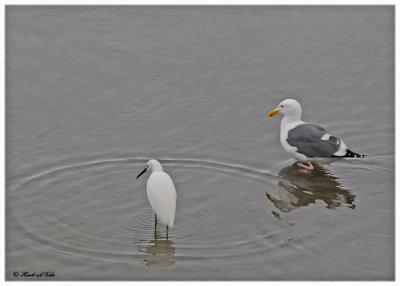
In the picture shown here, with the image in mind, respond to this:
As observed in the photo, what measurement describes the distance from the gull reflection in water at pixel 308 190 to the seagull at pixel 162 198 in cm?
172

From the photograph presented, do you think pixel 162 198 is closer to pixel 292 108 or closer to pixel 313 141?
pixel 313 141

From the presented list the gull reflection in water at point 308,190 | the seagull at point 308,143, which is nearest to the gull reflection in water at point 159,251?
the gull reflection in water at point 308,190

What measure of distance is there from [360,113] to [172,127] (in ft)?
11.7

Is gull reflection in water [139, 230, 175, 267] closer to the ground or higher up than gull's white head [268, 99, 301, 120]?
closer to the ground

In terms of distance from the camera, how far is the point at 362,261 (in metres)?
7.98

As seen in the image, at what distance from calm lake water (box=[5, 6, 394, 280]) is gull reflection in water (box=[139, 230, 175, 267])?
0.08 ft

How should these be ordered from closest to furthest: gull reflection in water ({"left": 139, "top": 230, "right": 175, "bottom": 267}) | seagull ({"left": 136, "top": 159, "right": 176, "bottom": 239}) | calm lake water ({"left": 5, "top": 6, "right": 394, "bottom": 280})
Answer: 1. gull reflection in water ({"left": 139, "top": 230, "right": 175, "bottom": 267})
2. calm lake water ({"left": 5, "top": 6, "right": 394, "bottom": 280})
3. seagull ({"left": 136, "top": 159, "right": 176, "bottom": 239})

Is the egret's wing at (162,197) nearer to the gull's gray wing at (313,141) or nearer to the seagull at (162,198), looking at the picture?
the seagull at (162,198)

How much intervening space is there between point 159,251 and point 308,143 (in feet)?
11.8

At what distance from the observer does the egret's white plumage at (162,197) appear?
855 centimetres

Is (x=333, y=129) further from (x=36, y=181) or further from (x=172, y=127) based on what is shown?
(x=36, y=181)

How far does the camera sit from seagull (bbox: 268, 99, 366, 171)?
1050 centimetres

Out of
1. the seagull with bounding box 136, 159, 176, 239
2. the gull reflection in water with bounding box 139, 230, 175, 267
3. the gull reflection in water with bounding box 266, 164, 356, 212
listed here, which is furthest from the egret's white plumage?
the gull reflection in water with bounding box 266, 164, 356, 212

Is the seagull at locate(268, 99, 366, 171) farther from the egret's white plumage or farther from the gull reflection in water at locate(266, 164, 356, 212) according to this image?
the egret's white plumage
